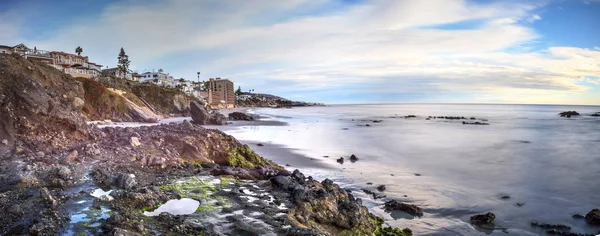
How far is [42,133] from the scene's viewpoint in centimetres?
1137

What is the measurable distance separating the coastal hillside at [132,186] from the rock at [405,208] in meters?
2.24

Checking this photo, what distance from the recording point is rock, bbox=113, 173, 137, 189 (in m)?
8.10

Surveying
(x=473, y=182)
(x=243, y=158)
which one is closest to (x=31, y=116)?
(x=243, y=158)

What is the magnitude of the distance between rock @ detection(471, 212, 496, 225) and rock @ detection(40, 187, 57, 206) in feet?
37.6

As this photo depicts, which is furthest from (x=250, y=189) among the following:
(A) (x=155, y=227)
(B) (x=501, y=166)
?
(B) (x=501, y=166)

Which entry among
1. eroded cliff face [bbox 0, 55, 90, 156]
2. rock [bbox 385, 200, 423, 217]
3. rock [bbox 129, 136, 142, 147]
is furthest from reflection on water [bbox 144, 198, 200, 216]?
rock [bbox 385, 200, 423, 217]

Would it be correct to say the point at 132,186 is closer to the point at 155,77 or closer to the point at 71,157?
the point at 71,157

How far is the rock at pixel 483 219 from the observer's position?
10797 millimetres

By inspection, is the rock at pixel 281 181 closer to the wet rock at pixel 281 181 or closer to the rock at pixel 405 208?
the wet rock at pixel 281 181

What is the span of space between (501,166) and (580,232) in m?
12.1

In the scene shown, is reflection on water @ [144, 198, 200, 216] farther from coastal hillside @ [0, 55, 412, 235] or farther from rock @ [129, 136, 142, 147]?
rock @ [129, 136, 142, 147]

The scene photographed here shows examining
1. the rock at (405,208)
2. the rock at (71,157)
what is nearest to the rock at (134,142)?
the rock at (71,157)

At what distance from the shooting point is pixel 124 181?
323 inches

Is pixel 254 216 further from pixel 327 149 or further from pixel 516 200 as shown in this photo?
pixel 327 149
